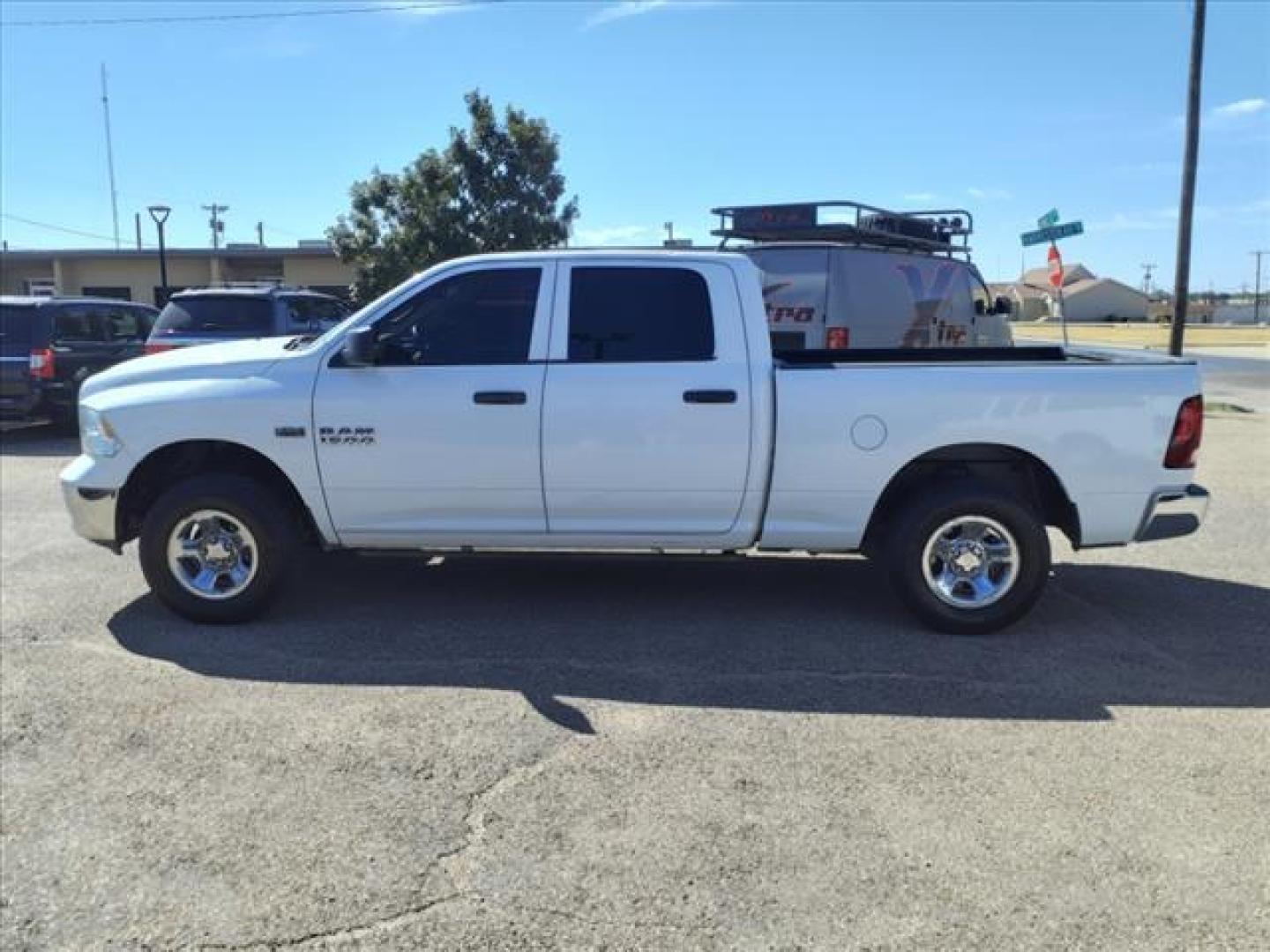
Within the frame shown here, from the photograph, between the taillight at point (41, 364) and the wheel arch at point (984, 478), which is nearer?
the wheel arch at point (984, 478)

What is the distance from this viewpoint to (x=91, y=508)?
5.70 m

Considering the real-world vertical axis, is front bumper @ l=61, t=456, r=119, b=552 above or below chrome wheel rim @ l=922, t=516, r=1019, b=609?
above

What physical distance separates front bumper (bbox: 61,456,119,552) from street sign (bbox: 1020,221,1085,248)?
14.3 metres

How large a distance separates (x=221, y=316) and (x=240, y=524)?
816 cm

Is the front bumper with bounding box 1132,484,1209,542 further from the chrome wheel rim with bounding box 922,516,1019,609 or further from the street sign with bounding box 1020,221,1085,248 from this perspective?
the street sign with bounding box 1020,221,1085,248

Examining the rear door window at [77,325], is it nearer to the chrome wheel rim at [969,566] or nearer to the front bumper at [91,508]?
the front bumper at [91,508]

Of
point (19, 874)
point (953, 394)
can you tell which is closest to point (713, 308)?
point (953, 394)

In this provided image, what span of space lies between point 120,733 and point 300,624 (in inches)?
56.0

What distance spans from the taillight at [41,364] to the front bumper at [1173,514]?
12522 mm

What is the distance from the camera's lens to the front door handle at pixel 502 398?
5.47 meters

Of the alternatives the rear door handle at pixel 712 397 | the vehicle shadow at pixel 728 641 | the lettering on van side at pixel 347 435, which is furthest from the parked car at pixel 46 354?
the rear door handle at pixel 712 397

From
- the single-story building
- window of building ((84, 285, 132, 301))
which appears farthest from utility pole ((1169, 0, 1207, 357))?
window of building ((84, 285, 132, 301))

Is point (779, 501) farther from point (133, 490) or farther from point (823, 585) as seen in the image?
point (133, 490)

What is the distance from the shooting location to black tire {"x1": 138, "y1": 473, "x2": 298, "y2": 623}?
559cm
